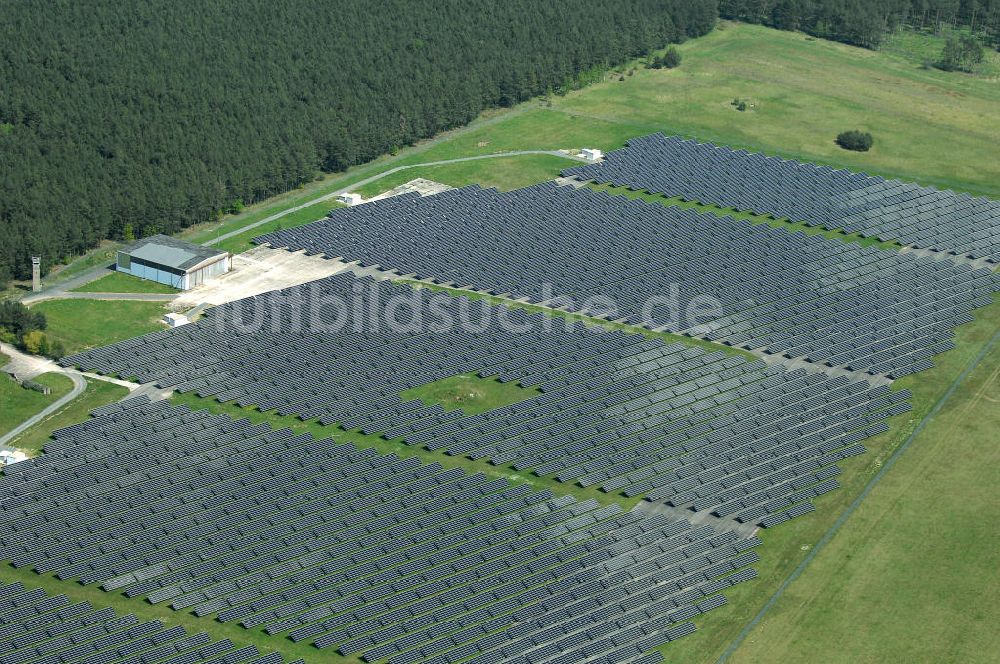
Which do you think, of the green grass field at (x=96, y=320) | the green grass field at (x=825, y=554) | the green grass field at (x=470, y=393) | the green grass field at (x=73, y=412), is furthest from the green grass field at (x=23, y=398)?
the green grass field at (x=825, y=554)

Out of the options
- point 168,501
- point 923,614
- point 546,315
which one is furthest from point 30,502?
point 923,614

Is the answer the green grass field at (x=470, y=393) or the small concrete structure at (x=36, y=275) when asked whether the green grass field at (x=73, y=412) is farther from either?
the green grass field at (x=470, y=393)

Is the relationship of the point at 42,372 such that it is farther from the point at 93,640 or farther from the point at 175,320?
the point at 93,640

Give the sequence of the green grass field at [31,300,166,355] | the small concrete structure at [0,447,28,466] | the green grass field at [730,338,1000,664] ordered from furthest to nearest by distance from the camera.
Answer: the green grass field at [31,300,166,355], the small concrete structure at [0,447,28,466], the green grass field at [730,338,1000,664]

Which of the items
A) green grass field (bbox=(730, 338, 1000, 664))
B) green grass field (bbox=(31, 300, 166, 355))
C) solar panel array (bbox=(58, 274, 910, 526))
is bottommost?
green grass field (bbox=(730, 338, 1000, 664))

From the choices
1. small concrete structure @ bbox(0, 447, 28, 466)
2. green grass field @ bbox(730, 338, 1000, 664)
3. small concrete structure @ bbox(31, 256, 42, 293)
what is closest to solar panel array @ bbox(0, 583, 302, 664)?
small concrete structure @ bbox(0, 447, 28, 466)

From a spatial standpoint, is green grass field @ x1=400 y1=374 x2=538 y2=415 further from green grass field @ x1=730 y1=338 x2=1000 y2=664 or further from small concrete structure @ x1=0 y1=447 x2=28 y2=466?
small concrete structure @ x1=0 y1=447 x2=28 y2=466

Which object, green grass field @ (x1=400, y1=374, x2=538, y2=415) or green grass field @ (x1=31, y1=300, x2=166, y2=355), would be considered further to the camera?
green grass field @ (x1=31, y1=300, x2=166, y2=355)

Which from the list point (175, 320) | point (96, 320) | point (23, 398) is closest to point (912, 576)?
point (175, 320)
